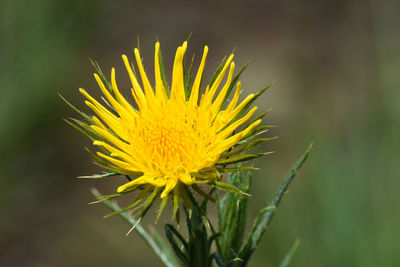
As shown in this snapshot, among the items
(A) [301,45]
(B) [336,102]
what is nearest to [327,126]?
(B) [336,102]

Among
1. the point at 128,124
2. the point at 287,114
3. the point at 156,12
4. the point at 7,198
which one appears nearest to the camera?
the point at 128,124

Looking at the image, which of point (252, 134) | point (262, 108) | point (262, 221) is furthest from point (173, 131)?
point (262, 108)

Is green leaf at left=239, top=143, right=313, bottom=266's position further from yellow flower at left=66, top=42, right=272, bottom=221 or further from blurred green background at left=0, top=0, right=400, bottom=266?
blurred green background at left=0, top=0, right=400, bottom=266

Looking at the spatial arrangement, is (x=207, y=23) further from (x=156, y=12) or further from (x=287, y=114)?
(x=287, y=114)

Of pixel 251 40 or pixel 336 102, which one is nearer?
pixel 336 102

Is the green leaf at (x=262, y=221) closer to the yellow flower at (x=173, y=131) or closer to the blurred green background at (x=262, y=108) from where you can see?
the yellow flower at (x=173, y=131)

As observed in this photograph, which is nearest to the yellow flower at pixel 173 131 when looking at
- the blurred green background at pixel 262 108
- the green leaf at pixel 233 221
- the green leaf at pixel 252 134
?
the green leaf at pixel 252 134
